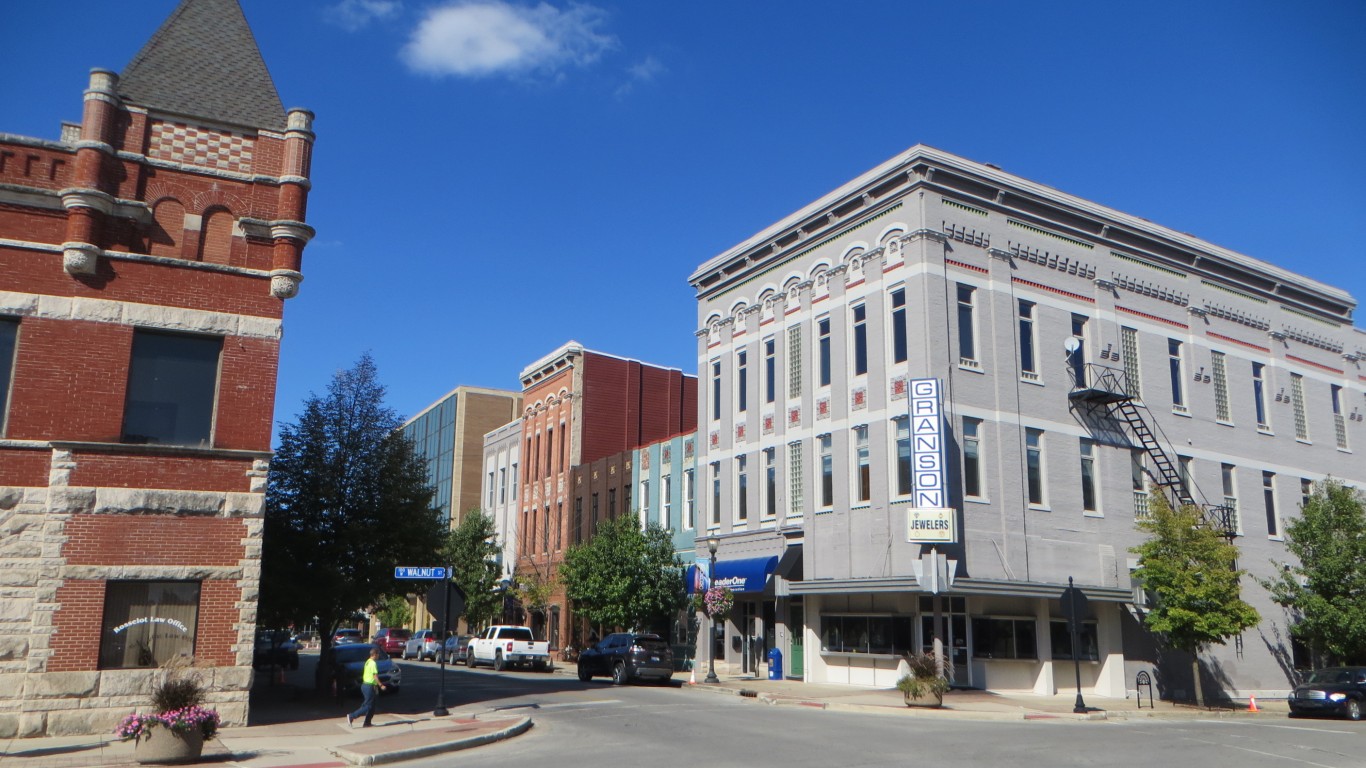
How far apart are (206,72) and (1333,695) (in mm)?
30801

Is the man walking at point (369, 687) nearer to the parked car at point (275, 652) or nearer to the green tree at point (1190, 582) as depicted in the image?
the parked car at point (275, 652)

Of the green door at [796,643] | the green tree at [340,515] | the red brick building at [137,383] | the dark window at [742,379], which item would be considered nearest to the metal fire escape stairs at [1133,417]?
the green door at [796,643]

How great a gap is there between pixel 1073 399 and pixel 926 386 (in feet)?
21.7

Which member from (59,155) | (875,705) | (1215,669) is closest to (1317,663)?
(1215,669)

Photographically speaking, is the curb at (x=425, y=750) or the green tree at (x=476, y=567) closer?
the curb at (x=425, y=750)

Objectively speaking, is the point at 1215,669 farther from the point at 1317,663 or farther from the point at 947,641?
the point at 947,641

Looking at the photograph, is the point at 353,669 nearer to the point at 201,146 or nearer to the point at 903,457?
the point at 201,146

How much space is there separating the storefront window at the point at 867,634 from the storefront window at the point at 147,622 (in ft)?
64.1

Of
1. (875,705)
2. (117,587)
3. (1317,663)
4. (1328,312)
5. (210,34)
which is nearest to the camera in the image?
(117,587)

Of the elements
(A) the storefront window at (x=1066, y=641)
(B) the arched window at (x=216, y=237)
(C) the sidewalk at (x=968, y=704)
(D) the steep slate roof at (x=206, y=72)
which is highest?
(D) the steep slate roof at (x=206, y=72)

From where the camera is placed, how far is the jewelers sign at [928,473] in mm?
28781

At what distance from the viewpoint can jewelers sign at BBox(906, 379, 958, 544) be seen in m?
28.8

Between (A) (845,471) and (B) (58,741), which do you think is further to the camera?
(A) (845,471)

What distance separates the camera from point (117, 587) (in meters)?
18.9
